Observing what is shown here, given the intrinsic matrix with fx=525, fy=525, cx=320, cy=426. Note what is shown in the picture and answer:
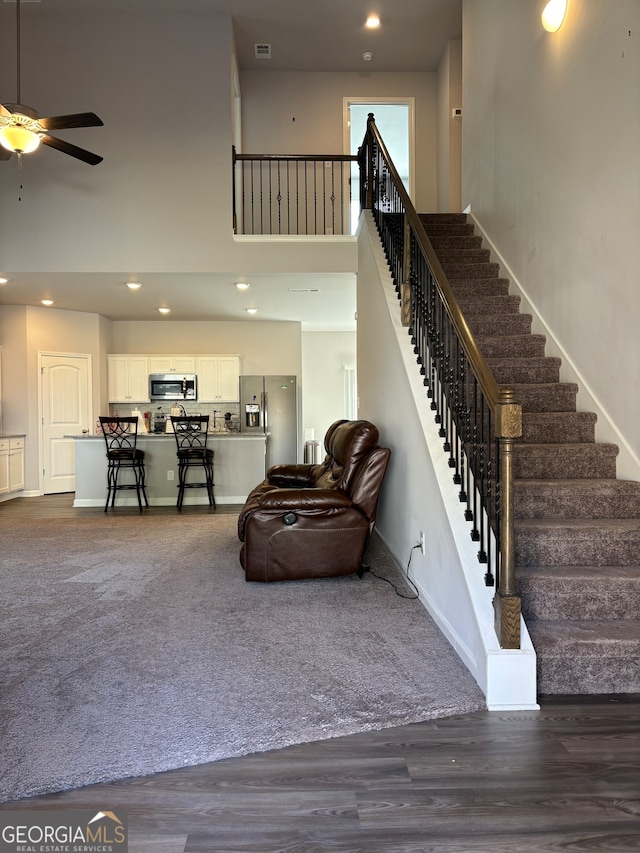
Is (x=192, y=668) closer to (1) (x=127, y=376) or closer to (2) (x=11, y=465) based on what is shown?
(2) (x=11, y=465)

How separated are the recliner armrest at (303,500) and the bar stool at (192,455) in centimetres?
335

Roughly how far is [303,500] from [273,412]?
6.21m

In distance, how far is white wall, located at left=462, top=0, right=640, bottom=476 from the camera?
3004 millimetres

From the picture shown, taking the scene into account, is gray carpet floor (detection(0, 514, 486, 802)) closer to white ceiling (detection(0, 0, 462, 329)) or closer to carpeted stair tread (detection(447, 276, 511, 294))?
carpeted stair tread (detection(447, 276, 511, 294))

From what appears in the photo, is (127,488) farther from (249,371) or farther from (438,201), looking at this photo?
(438,201)

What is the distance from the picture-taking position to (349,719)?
1.95m

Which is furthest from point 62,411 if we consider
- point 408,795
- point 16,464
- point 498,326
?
point 408,795

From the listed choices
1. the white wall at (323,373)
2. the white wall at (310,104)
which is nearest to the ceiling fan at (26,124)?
the white wall at (310,104)

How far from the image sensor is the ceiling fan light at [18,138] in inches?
163

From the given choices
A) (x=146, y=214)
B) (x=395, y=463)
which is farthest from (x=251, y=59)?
(x=395, y=463)

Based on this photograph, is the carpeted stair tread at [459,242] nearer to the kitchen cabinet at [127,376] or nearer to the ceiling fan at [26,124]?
the ceiling fan at [26,124]

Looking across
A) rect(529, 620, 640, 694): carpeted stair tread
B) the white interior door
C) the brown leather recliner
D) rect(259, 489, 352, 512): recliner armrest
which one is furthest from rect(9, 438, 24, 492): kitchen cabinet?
rect(529, 620, 640, 694): carpeted stair tread

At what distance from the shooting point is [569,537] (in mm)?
2621

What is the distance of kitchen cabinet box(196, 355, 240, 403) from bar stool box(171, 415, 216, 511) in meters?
2.43
